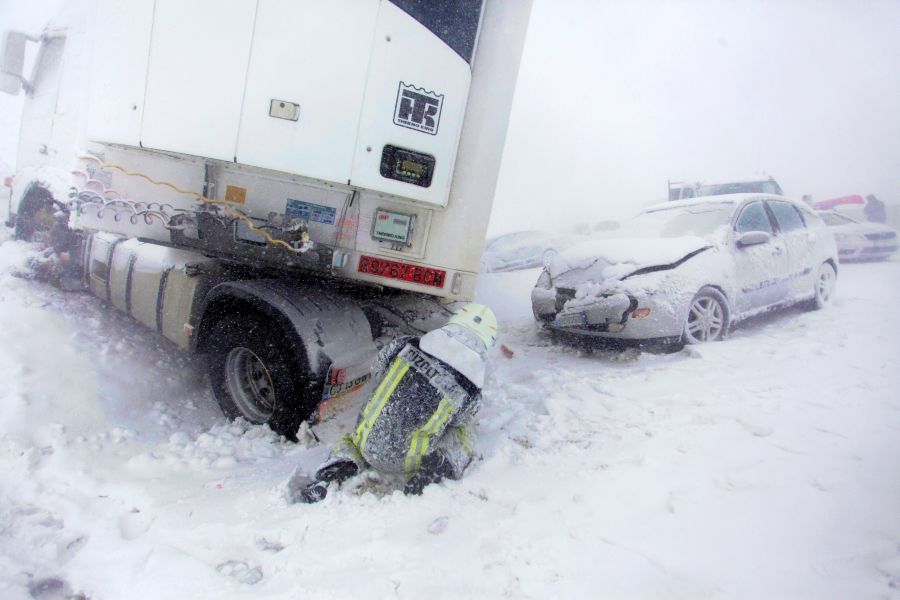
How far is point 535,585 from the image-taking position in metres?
1.55

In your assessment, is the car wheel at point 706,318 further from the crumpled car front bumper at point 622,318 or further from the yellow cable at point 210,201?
the yellow cable at point 210,201

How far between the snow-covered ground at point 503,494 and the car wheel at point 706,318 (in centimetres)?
71

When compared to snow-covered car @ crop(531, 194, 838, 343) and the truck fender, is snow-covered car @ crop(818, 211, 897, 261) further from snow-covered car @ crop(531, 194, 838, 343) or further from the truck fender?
the truck fender

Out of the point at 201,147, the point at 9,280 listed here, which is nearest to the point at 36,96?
the point at 9,280

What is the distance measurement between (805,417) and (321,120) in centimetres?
299

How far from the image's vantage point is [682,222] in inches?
206

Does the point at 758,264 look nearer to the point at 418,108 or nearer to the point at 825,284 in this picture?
the point at 825,284

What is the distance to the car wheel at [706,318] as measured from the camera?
4305mm

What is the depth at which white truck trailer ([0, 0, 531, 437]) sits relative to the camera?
2324 millimetres

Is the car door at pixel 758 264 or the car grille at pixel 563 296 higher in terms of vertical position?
the car door at pixel 758 264

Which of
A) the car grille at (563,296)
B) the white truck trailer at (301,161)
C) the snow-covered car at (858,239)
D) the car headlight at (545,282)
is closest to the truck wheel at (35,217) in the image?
the white truck trailer at (301,161)

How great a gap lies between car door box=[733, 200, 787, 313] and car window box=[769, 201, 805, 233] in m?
0.17

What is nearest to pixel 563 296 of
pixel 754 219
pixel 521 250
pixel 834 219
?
pixel 754 219

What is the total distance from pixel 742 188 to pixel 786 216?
8.98 ft
